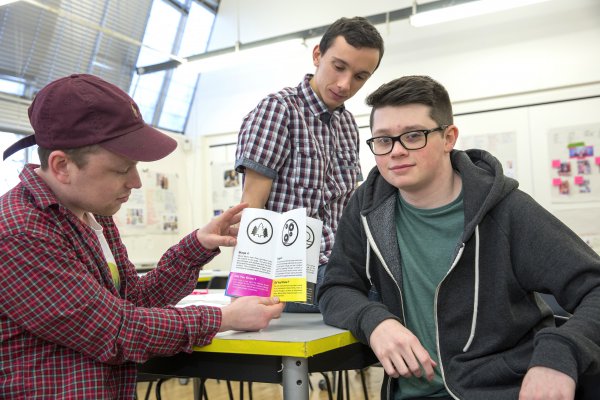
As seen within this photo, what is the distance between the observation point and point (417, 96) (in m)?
1.29

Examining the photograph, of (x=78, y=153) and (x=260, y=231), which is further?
(x=260, y=231)

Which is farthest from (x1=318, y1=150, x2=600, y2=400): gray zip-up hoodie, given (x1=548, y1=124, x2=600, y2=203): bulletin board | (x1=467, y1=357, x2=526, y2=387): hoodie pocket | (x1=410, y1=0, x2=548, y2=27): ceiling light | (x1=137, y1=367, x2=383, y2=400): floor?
(x1=548, y1=124, x2=600, y2=203): bulletin board

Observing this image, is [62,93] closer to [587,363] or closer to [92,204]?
[92,204]

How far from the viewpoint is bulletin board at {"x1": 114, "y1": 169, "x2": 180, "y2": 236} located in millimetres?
6039

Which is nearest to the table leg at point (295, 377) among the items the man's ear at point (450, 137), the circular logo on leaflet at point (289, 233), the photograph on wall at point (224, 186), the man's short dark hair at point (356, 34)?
the circular logo on leaflet at point (289, 233)

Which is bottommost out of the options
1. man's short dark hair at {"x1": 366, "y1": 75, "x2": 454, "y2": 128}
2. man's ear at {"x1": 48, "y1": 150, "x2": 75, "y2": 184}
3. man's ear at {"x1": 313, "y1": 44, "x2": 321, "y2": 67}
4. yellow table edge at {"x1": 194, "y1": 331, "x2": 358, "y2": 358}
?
yellow table edge at {"x1": 194, "y1": 331, "x2": 358, "y2": 358}

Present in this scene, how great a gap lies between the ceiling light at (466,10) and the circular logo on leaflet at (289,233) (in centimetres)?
367

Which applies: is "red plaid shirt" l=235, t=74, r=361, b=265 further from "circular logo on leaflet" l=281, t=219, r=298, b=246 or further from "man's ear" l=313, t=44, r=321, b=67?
"circular logo on leaflet" l=281, t=219, r=298, b=246

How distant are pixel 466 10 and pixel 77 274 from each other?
4.14 metres

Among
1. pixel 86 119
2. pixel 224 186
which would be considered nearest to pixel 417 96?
pixel 86 119

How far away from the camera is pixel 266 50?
537cm

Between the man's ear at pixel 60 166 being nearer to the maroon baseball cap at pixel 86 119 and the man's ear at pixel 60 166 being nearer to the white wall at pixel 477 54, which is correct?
the maroon baseball cap at pixel 86 119

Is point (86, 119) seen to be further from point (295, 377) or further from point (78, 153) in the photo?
point (295, 377)

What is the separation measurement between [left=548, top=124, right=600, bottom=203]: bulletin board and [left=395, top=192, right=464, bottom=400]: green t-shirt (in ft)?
13.2
